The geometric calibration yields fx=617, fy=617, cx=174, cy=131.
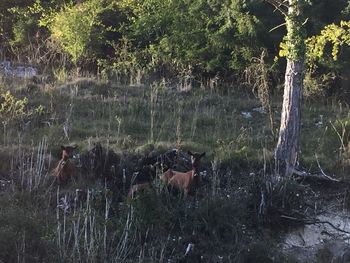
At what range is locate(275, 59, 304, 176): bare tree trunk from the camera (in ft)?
27.1

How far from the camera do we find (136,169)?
8.31 m

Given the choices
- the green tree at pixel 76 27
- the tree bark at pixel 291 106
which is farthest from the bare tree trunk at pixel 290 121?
the green tree at pixel 76 27

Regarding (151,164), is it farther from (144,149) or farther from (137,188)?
(137,188)

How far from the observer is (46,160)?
850cm

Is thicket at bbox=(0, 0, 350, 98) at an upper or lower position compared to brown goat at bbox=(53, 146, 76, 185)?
upper

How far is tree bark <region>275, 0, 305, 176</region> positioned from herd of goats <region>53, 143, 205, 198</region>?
3.93 ft

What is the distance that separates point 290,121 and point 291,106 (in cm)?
21

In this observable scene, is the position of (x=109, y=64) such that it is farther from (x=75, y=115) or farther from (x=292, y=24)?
(x=292, y=24)

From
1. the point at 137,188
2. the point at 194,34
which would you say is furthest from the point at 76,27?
the point at 137,188

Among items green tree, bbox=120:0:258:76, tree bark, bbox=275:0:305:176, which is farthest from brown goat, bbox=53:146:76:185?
green tree, bbox=120:0:258:76

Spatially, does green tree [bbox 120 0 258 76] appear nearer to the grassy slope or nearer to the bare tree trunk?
the grassy slope

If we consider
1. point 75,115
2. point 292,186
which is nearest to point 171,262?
point 292,186

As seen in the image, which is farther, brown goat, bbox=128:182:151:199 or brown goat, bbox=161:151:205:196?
brown goat, bbox=161:151:205:196

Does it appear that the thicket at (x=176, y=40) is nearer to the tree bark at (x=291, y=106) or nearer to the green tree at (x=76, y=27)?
the green tree at (x=76, y=27)
